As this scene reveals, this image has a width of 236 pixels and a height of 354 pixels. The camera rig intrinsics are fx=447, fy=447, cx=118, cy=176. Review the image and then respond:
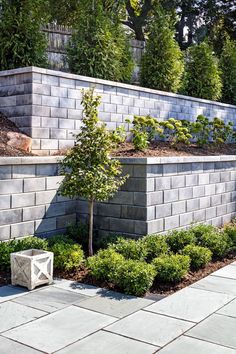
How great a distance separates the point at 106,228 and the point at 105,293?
78.5 inches

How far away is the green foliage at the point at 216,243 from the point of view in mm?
6168

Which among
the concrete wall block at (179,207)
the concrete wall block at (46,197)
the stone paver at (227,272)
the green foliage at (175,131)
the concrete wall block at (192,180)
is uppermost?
the green foliage at (175,131)

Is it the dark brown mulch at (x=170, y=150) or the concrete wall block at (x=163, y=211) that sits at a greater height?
the dark brown mulch at (x=170, y=150)

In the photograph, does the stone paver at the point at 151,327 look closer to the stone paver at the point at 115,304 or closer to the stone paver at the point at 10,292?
the stone paver at the point at 115,304

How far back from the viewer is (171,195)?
22.4 ft

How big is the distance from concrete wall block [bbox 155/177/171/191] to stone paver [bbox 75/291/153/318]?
2.20 metres

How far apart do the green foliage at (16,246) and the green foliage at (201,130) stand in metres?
4.78

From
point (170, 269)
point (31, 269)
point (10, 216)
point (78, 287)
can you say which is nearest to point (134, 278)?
point (170, 269)

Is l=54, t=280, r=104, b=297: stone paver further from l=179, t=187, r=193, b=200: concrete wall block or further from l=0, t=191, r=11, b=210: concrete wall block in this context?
l=179, t=187, r=193, b=200: concrete wall block

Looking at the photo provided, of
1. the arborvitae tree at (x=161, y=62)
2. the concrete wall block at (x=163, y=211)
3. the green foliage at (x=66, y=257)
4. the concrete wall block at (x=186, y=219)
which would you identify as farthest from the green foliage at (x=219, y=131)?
the green foliage at (x=66, y=257)

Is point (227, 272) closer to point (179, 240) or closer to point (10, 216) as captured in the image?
point (179, 240)

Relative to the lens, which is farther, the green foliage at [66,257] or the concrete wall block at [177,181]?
the concrete wall block at [177,181]

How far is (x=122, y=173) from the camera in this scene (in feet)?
21.4

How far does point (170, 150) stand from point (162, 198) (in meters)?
2.00
